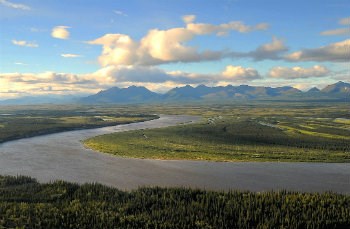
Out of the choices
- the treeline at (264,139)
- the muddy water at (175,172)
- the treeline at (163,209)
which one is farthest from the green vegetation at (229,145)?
the treeline at (163,209)

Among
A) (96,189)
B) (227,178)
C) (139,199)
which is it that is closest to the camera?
(139,199)

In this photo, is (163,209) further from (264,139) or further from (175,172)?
(264,139)

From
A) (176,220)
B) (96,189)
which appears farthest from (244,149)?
(176,220)

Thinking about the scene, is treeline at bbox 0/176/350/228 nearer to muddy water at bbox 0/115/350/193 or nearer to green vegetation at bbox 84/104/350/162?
muddy water at bbox 0/115/350/193

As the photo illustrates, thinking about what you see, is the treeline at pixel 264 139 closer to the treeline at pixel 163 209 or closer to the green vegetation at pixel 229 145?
the green vegetation at pixel 229 145

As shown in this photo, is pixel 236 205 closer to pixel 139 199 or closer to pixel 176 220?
pixel 176 220

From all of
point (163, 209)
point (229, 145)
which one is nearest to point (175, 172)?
point (163, 209)
